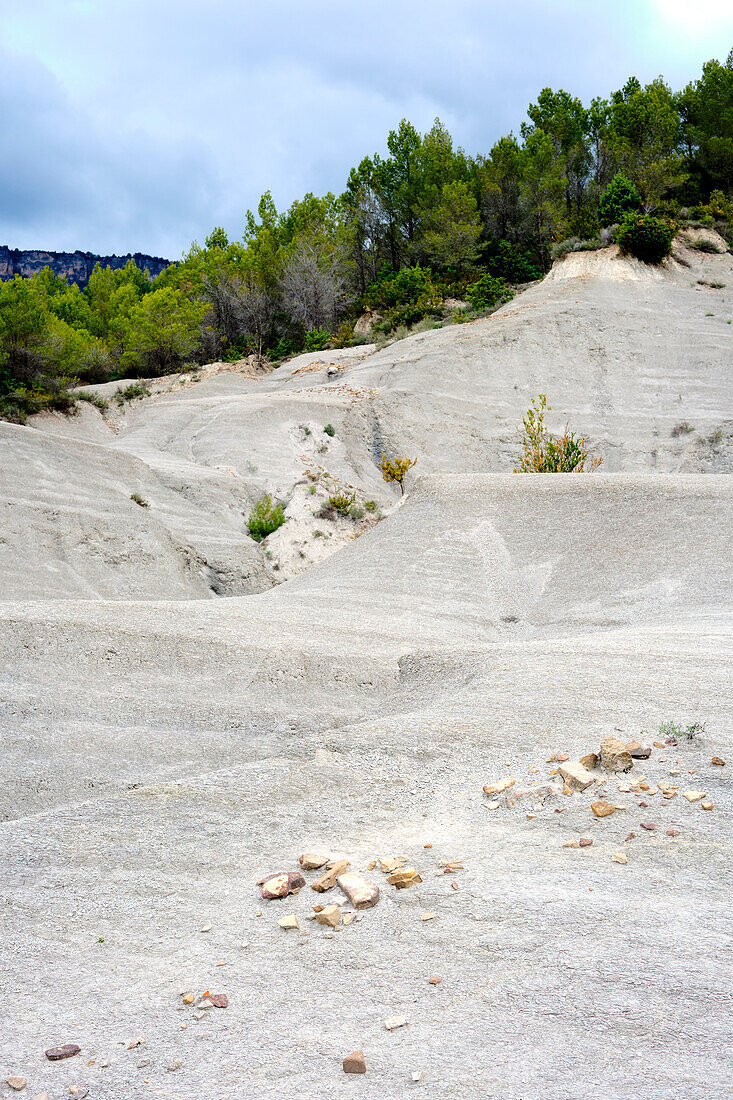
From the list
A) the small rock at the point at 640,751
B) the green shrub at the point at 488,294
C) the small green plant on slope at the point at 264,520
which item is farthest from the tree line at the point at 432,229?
the small rock at the point at 640,751

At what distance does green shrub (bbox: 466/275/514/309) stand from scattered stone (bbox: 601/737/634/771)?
3176 cm

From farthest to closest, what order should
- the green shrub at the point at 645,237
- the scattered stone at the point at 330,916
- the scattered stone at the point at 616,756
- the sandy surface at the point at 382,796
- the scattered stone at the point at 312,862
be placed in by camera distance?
the green shrub at the point at 645,237
the scattered stone at the point at 616,756
the scattered stone at the point at 312,862
the scattered stone at the point at 330,916
the sandy surface at the point at 382,796

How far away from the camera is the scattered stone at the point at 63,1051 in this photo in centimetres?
245

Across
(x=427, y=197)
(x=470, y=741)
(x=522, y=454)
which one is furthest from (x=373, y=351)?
(x=470, y=741)

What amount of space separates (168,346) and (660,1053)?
123 ft

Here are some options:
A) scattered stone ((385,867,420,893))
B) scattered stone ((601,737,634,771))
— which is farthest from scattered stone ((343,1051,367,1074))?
scattered stone ((601,737,634,771))

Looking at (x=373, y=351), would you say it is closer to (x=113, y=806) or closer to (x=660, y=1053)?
(x=113, y=806)

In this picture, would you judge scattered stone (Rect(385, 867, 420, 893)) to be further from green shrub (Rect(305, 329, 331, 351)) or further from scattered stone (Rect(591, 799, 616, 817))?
green shrub (Rect(305, 329, 331, 351))

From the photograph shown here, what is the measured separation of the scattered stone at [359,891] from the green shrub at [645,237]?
36.0 metres

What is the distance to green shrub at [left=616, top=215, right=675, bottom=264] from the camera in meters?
33.1

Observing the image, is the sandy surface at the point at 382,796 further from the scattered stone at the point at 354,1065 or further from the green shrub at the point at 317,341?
the green shrub at the point at 317,341

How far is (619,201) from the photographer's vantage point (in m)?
35.0

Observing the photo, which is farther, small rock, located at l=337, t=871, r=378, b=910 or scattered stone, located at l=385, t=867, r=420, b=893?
scattered stone, located at l=385, t=867, r=420, b=893

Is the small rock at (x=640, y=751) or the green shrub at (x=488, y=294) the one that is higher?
the green shrub at (x=488, y=294)
